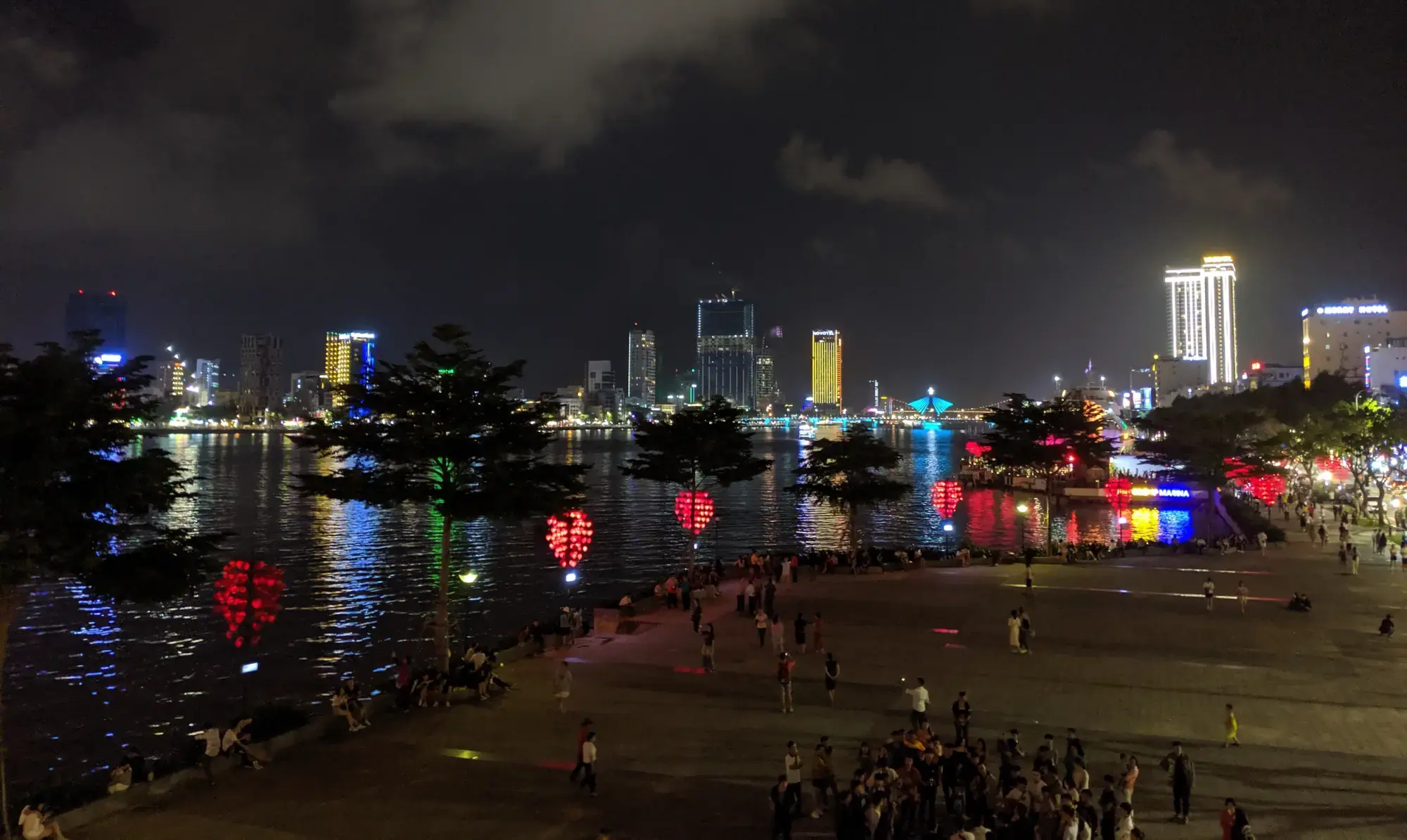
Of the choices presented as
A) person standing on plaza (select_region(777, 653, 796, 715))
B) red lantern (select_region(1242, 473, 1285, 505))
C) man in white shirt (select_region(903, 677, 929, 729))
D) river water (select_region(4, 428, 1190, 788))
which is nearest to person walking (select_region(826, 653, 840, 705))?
person standing on plaza (select_region(777, 653, 796, 715))

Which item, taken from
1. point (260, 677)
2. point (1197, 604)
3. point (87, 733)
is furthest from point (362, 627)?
point (1197, 604)

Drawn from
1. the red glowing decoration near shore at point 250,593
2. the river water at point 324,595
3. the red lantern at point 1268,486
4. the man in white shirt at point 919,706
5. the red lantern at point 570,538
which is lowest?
the river water at point 324,595

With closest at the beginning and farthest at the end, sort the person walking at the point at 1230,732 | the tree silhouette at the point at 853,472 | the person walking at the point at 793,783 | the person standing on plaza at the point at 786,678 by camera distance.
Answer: the person walking at the point at 793,783 < the person walking at the point at 1230,732 < the person standing on plaza at the point at 786,678 < the tree silhouette at the point at 853,472

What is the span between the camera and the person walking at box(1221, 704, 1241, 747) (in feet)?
50.1

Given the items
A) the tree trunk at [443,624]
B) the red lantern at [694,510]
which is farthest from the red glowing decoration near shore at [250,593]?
the red lantern at [694,510]

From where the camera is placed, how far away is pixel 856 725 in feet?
54.7

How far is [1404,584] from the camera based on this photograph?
30.6 metres

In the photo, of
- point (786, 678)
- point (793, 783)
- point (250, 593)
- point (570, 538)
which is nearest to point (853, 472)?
point (570, 538)

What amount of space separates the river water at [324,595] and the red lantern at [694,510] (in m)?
9.59

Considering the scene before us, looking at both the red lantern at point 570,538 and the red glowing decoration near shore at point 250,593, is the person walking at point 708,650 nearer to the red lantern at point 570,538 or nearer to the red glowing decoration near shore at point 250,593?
the red lantern at point 570,538

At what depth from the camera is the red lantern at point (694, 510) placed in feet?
112

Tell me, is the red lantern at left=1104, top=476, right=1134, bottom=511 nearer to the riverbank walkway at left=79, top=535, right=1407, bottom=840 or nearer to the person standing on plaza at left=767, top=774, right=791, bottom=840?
the riverbank walkway at left=79, top=535, right=1407, bottom=840

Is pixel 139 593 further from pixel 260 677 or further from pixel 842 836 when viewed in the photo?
pixel 260 677

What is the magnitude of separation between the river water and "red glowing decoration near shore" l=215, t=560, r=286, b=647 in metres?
2.62
